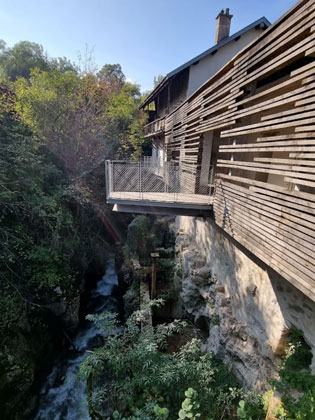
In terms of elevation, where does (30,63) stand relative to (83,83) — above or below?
above

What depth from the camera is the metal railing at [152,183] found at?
22.2ft

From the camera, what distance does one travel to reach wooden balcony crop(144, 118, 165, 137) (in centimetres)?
1440

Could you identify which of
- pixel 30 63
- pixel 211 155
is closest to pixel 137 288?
pixel 211 155

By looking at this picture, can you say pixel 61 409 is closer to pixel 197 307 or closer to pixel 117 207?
pixel 197 307

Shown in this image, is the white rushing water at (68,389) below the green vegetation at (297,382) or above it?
below

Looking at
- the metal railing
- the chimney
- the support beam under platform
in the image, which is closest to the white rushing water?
the support beam under platform

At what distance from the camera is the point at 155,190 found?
745cm

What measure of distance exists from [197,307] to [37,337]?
5.56 m

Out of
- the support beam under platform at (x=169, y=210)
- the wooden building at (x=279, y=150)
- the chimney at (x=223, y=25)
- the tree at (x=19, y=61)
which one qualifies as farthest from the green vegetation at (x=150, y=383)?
the tree at (x=19, y=61)

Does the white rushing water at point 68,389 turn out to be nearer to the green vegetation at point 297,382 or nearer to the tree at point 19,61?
the green vegetation at point 297,382

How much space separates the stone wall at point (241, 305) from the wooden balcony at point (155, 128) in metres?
8.56

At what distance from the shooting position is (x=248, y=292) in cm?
484

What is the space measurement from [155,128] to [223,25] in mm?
7817

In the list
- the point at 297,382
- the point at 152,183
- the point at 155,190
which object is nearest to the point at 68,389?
the point at 297,382
